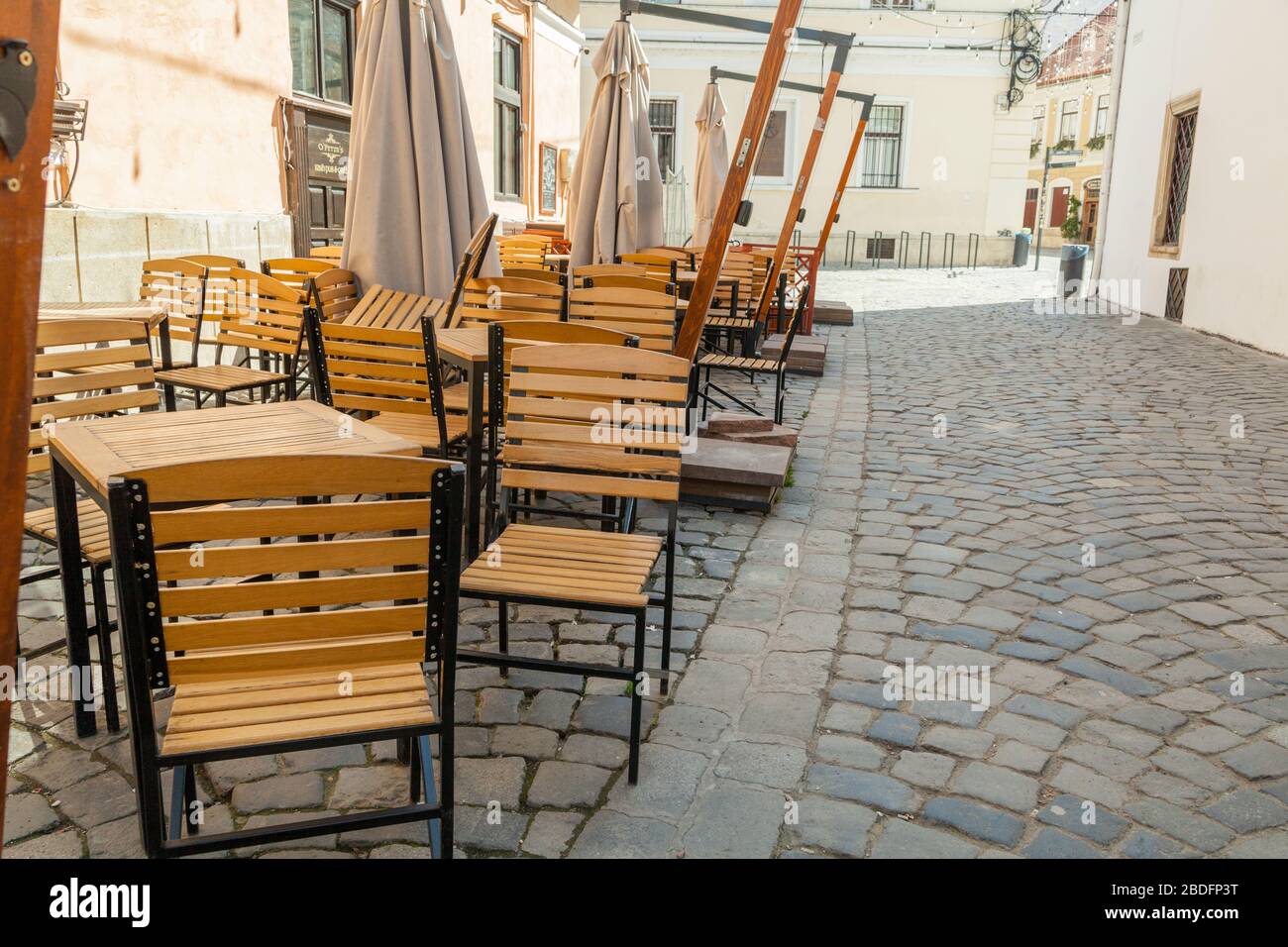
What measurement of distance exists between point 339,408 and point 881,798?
9.80 feet

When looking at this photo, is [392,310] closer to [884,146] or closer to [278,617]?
[278,617]

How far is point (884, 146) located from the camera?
2766 centimetres

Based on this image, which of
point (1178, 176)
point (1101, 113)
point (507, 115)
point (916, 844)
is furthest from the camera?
point (1101, 113)

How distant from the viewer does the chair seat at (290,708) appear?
6.66 feet

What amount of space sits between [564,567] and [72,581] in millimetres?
1373

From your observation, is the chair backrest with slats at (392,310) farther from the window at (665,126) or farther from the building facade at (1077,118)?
the building facade at (1077,118)

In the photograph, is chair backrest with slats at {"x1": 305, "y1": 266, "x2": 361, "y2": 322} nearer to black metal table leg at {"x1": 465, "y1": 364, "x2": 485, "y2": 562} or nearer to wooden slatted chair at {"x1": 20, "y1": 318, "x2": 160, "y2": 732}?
wooden slatted chair at {"x1": 20, "y1": 318, "x2": 160, "y2": 732}

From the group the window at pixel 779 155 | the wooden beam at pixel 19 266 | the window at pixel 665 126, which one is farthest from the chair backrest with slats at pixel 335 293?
the window at pixel 779 155

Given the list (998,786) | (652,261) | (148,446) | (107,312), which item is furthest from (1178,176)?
(148,446)

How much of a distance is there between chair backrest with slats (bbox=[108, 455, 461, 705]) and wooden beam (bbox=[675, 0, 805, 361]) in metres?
2.69

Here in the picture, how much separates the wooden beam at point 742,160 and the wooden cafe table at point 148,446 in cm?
197
